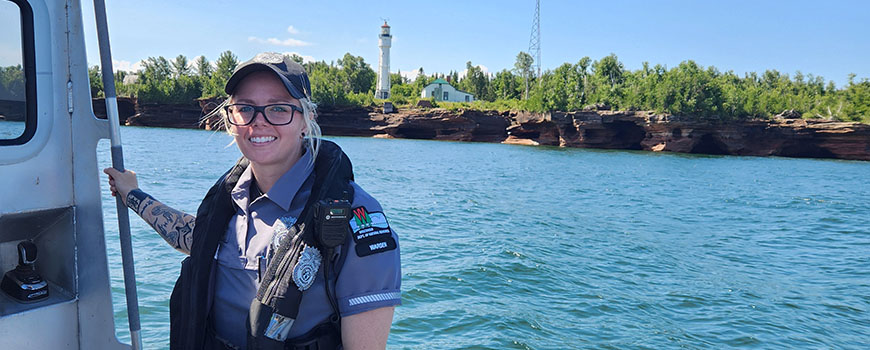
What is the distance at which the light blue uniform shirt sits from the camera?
6.01 ft

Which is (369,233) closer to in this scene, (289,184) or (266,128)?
(289,184)

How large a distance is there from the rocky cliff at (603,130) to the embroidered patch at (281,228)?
5577cm

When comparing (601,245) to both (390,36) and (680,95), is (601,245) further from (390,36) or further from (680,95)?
(390,36)

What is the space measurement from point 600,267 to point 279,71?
10.00 m

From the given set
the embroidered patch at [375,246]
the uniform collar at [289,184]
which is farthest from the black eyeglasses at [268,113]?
the embroidered patch at [375,246]

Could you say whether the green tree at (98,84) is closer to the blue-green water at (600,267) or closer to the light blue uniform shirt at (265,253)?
the light blue uniform shirt at (265,253)

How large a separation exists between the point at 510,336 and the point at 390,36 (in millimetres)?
93552

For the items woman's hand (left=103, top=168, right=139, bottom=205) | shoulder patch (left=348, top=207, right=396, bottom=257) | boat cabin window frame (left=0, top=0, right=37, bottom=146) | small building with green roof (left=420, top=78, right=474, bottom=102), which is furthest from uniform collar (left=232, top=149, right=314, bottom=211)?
small building with green roof (left=420, top=78, right=474, bottom=102)

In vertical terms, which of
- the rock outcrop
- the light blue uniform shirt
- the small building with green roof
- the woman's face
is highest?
the small building with green roof

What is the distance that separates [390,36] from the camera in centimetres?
9712

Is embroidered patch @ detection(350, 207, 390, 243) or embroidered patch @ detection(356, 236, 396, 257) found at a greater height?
embroidered patch @ detection(350, 207, 390, 243)

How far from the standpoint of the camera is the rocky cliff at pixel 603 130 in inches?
2307

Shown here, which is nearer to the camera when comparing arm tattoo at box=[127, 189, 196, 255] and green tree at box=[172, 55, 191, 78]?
arm tattoo at box=[127, 189, 196, 255]

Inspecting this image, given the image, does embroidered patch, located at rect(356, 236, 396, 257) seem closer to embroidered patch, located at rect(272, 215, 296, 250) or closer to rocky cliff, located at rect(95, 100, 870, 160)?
embroidered patch, located at rect(272, 215, 296, 250)
